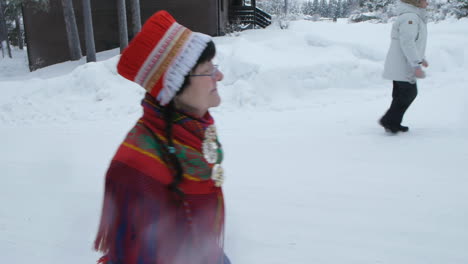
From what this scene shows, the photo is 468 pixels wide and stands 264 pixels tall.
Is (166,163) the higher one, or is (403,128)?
(166,163)

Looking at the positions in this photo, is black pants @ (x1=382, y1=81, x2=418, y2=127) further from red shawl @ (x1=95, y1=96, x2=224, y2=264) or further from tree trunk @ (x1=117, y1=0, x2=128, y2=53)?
tree trunk @ (x1=117, y1=0, x2=128, y2=53)

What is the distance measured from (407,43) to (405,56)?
167mm

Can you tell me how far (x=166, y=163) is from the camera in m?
1.24

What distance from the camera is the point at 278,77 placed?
23.4 feet

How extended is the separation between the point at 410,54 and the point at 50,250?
389 centimetres

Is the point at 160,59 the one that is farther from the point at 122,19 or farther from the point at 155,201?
the point at 122,19

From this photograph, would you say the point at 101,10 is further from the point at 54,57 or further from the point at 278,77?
the point at 278,77

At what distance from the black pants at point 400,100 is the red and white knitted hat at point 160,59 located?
363 centimetres

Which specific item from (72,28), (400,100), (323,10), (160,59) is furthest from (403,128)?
(323,10)

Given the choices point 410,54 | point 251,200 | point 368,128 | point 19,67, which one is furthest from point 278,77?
point 19,67

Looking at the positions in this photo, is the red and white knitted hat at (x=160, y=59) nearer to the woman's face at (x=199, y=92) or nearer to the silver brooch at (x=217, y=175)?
the woman's face at (x=199, y=92)

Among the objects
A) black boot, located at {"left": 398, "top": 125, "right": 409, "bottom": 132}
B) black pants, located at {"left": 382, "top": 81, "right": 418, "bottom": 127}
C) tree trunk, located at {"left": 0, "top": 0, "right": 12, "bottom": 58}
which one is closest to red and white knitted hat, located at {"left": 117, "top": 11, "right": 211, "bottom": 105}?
black pants, located at {"left": 382, "top": 81, "right": 418, "bottom": 127}

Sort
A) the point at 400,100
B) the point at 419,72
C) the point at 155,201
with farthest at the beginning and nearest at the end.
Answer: the point at 400,100 < the point at 419,72 < the point at 155,201

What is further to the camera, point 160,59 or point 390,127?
point 390,127
